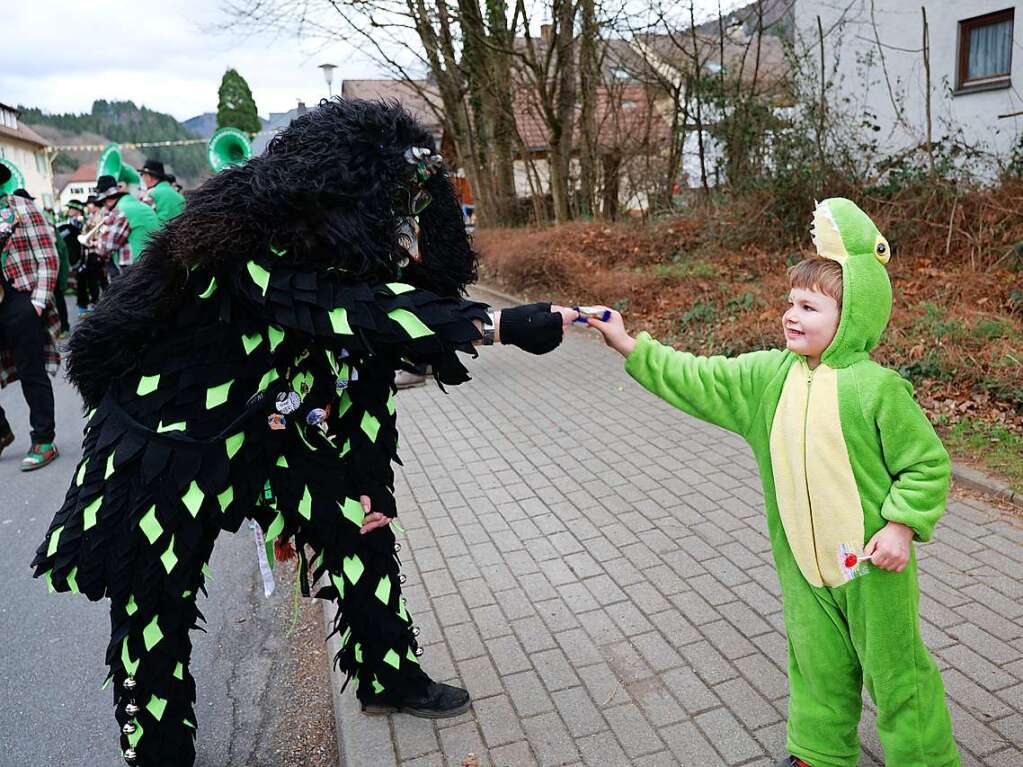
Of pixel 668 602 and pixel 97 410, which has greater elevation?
pixel 97 410

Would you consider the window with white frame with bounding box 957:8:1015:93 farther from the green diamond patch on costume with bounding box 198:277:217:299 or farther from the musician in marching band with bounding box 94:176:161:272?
the green diamond patch on costume with bounding box 198:277:217:299

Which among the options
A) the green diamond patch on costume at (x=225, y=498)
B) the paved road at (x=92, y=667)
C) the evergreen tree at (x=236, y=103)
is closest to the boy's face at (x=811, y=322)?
the green diamond patch on costume at (x=225, y=498)

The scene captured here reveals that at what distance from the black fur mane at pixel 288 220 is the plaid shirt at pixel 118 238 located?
17.7 ft

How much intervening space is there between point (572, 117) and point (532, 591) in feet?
→ 38.3

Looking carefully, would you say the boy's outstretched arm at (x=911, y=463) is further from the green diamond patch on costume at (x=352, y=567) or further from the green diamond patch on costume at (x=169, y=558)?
the green diamond patch on costume at (x=169, y=558)

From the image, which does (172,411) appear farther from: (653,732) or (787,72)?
(787,72)

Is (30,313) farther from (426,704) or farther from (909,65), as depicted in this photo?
(909,65)

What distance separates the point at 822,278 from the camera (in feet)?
6.83

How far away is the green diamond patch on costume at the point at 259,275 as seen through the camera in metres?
2.07

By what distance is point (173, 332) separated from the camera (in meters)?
2.23

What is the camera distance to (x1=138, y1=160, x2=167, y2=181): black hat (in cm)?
832

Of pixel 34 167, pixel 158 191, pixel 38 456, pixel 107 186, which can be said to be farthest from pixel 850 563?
pixel 34 167

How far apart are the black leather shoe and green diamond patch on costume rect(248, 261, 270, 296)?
5.15ft

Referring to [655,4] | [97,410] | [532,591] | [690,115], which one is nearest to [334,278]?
[97,410]
